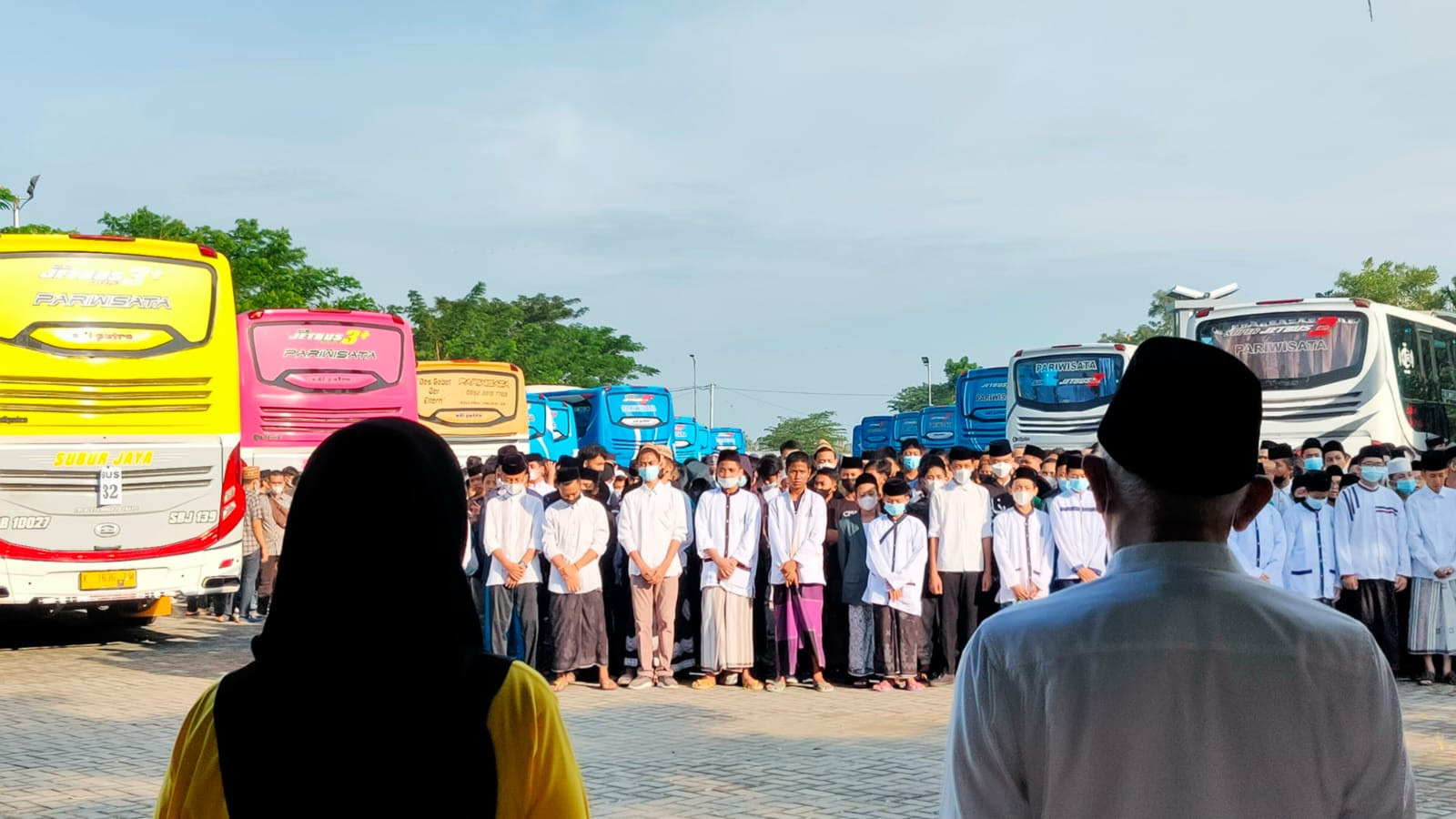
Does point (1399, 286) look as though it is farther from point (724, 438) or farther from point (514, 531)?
point (514, 531)

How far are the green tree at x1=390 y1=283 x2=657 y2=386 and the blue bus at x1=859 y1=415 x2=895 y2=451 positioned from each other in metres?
13.0

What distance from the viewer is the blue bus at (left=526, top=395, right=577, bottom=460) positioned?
34281 millimetres

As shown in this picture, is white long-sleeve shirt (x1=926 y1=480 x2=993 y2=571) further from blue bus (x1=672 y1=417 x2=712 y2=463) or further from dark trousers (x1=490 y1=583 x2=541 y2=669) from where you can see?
blue bus (x1=672 y1=417 x2=712 y2=463)

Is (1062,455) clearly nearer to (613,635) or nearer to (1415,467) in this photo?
(1415,467)

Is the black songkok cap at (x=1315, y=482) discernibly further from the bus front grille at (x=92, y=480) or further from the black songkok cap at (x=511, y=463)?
the bus front grille at (x=92, y=480)

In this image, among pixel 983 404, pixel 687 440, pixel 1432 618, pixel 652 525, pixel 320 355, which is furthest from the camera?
pixel 687 440

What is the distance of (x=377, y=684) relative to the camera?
6.81 feet

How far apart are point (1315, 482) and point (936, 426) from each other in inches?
1333

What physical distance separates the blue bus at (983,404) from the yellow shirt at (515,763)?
110 ft

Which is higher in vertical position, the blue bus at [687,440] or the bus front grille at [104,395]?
the blue bus at [687,440]

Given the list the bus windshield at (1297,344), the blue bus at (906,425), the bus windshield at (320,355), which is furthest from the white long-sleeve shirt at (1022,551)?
the blue bus at (906,425)

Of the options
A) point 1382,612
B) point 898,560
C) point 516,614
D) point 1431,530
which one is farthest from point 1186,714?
point 1382,612

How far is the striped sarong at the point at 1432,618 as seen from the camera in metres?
12.0

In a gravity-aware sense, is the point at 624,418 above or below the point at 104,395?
above
